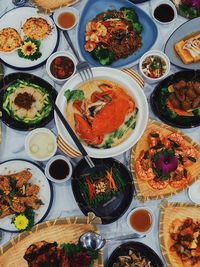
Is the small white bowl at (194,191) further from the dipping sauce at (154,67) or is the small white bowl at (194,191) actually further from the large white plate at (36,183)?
the large white plate at (36,183)

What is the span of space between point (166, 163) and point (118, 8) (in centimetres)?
96

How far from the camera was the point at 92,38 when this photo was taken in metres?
2.69

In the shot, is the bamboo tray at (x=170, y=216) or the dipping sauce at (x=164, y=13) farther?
the dipping sauce at (x=164, y=13)

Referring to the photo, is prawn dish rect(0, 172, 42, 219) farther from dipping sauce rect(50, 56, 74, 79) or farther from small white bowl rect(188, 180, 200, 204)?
small white bowl rect(188, 180, 200, 204)

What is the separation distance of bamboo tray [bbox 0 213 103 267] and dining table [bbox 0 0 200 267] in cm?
6

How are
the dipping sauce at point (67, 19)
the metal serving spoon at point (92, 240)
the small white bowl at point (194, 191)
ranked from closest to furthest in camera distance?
the metal serving spoon at point (92, 240) < the small white bowl at point (194, 191) < the dipping sauce at point (67, 19)

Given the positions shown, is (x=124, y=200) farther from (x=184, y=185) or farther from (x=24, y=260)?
(x=24, y=260)

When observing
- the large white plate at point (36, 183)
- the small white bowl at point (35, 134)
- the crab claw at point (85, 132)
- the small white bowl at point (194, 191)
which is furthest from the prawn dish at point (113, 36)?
the small white bowl at point (194, 191)

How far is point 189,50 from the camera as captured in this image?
2691mm

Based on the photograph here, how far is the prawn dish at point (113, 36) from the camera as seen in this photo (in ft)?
8.83

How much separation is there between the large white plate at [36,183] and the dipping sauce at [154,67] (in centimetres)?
82

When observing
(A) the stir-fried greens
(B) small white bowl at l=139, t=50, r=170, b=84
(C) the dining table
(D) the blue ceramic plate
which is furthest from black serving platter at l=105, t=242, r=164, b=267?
(D) the blue ceramic plate

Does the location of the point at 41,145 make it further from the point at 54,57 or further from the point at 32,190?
the point at 54,57

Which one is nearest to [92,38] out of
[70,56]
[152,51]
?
[70,56]
